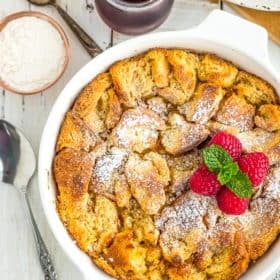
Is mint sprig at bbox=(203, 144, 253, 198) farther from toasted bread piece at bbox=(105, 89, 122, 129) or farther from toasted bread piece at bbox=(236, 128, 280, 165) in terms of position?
toasted bread piece at bbox=(105, 89, 122, 129)

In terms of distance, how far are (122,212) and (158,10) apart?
A: 0.49 metres

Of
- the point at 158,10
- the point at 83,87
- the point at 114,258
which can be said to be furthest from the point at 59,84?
the point at 114,258

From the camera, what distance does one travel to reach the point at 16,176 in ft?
6.73

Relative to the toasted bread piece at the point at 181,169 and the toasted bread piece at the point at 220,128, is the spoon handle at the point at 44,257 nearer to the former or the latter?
the toasted bread piece at the point at 181,169

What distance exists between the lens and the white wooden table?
6.77ft

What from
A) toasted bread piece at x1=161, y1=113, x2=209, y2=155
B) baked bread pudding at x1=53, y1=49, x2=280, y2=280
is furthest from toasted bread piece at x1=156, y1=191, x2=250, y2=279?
toasted bread piece at x1=161, y1=113, x2=209, y2=155

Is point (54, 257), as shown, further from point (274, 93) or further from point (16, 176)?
point (274, 93)

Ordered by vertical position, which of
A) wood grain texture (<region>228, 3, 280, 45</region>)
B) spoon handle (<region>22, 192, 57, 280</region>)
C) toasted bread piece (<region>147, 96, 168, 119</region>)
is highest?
wood grain texture (<region>228, 3, 280, 45</region>)

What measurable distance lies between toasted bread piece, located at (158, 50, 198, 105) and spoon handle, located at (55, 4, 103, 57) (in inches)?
10.3

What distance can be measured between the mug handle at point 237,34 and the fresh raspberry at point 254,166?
9.7 inches

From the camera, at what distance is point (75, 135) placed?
188 cm

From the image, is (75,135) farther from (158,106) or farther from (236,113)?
(236,113)

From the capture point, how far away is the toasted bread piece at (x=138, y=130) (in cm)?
186

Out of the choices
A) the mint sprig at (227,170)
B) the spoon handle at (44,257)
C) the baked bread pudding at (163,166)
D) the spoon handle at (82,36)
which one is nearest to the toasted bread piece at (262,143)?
the baked bread pudding at (163,166)
